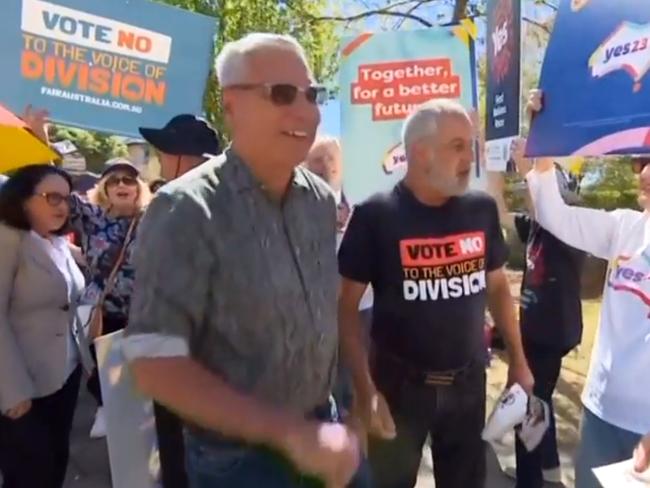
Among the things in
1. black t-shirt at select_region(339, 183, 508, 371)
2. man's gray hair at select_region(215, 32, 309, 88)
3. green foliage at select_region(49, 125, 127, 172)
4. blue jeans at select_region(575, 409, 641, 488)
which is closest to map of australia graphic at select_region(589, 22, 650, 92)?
black t-shirt at select_region(339, 183, 508, 371)

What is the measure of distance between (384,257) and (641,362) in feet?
3.06

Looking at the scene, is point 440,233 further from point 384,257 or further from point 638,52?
point 638,52

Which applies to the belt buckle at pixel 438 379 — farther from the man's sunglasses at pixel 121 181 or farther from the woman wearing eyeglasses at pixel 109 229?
the man's sunglasses at pixel 121 181

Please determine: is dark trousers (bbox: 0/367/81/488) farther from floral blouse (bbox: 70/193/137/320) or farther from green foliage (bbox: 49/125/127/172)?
green foliage (bbox: 49/125/127/172)

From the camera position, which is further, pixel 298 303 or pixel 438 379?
pixel 438 379

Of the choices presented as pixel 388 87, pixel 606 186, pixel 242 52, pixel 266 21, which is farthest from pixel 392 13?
pixel 606 186

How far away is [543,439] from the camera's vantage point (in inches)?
154

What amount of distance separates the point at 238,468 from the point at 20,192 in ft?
6.44

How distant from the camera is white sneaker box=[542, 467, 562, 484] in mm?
4105

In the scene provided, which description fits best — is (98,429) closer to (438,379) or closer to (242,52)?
(438,379)

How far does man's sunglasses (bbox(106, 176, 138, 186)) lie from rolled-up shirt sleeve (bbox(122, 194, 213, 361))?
2.48 metres

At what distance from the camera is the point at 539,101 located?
9.30 feet

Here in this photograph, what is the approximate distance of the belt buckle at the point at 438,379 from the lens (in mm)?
2818

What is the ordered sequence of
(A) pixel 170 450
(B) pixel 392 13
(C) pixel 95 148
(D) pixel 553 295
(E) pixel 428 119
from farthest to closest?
1. (C) pixel 95 148
2. (B) pixel 392 13
3. (D) pixel 553 295
4. (E) pixel 428 119
5. (A) pixel 170 450
